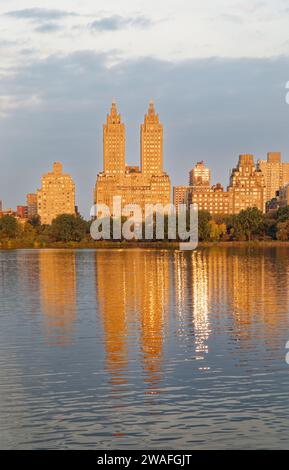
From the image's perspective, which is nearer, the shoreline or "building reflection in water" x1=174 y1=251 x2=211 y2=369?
"building reflection in water" x1=174 y1=251 x2=211 y2=369

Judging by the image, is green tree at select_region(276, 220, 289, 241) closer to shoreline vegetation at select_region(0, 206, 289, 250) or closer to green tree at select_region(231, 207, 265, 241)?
shoreline vegetation at select_region(0, 206, 289, 250)

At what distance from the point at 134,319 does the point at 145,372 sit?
456 inches

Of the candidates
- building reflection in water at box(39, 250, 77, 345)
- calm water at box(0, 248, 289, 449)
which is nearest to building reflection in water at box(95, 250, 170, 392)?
calm water at box(0, 248, 289, 449)

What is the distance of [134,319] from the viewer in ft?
113

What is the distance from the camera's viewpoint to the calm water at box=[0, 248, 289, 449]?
17.2 meters

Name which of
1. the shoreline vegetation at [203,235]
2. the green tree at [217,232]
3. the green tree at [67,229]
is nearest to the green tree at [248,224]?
the shoreline vegetation at [203,235]

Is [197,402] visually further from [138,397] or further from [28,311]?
[28,311]

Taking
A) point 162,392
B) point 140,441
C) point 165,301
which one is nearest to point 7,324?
point 165,301

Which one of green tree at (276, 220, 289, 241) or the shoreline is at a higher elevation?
green tree at (276, 220, 289, 241)

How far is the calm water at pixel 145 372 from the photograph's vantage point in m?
17.2

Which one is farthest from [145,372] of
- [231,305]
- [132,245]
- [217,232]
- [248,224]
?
[217,232]

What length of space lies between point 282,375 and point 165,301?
2080 cm

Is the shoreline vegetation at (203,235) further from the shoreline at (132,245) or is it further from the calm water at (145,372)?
the calm water at (145,372)

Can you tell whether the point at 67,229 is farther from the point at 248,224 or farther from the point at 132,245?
the point at 248,224
